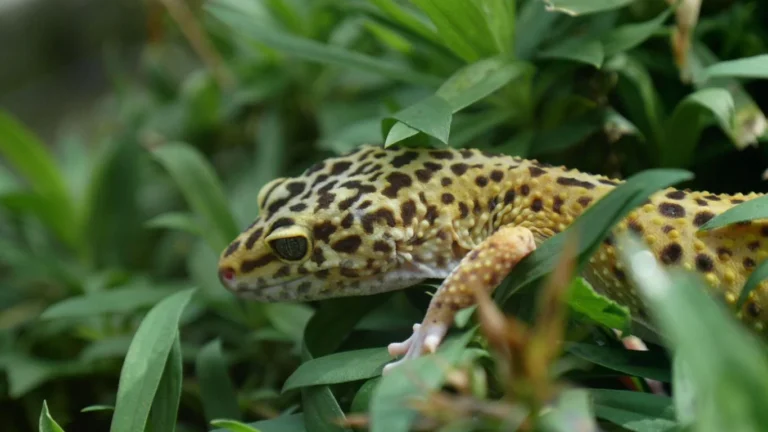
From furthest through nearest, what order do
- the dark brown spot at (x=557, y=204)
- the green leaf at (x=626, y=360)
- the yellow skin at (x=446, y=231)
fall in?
the dark brown spot at (x=557, y=204), the yellow skin at (x=446, y=231), the green leaf at (x=626, y=360)

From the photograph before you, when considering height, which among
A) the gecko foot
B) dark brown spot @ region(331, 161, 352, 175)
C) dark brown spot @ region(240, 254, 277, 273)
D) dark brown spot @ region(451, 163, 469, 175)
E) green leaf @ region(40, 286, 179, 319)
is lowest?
green leaf @ region(40, 286, 179, 319)

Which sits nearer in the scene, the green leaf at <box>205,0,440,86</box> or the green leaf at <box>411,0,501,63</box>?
the green leaf at <box>411,0,501,63</box>

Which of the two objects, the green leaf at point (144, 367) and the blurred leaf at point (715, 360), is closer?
the blurred leaf at point (715, 360)

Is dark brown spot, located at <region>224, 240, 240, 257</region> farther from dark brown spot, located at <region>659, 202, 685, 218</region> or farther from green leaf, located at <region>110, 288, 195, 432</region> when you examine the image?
dark brown spot, located at <region>659, 202, 685, 218</region>

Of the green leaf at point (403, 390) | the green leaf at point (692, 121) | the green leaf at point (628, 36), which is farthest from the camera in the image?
the green leaf at point (628, 36)

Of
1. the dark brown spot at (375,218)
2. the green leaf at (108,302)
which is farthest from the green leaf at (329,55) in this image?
the green leaf at (108,302)

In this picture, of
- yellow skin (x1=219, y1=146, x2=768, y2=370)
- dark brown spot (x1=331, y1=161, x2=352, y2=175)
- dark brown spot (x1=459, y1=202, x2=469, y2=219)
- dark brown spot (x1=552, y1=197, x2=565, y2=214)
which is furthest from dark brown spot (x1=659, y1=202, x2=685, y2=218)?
dark brown spot (x1=331, y1=161, x2=352, y2=175)

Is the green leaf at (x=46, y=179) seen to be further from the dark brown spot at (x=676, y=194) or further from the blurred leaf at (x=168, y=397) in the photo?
the dark brown spot at (x=676, y=194)
